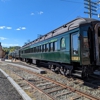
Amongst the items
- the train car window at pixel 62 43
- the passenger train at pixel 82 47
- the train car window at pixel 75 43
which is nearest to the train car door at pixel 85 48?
the passenger train at pixel 82 47

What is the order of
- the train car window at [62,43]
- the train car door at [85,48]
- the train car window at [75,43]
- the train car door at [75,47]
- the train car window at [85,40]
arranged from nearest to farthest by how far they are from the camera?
the train car door at [85,48]
the train car window at [85,40]
the train car door at [75,47]
the train car window at [75,43]
the train car window at [62,43]

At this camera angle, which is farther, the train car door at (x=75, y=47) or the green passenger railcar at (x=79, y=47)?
the train car door at (x=75, y=47)

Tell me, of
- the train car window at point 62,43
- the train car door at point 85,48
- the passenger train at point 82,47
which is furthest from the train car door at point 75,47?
the train car window at point 62,43

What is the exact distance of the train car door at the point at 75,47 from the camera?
28.0 feet

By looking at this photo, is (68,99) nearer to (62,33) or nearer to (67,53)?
(67,53)

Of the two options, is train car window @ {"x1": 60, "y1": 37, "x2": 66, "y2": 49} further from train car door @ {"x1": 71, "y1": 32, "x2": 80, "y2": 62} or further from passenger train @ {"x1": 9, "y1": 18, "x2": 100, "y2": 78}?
train car door @ {"x1": 71, "y1": 32, "x2": 80, "y2": 62}

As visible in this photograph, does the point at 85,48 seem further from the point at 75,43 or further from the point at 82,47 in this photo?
the point at 75,43

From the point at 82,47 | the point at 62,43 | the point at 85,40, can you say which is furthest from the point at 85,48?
the point at 62,43

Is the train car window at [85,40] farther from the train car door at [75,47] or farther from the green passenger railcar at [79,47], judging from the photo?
the train car door at [75,47]

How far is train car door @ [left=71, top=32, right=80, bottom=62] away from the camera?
8.54 m

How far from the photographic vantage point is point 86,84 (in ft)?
27.7

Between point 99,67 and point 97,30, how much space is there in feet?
6.49

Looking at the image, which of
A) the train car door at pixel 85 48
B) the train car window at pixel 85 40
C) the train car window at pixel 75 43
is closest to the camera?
the train car door at pixel 85 48

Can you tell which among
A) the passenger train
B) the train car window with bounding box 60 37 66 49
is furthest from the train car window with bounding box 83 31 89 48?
the train car window with bounding box 60 37 66 49
